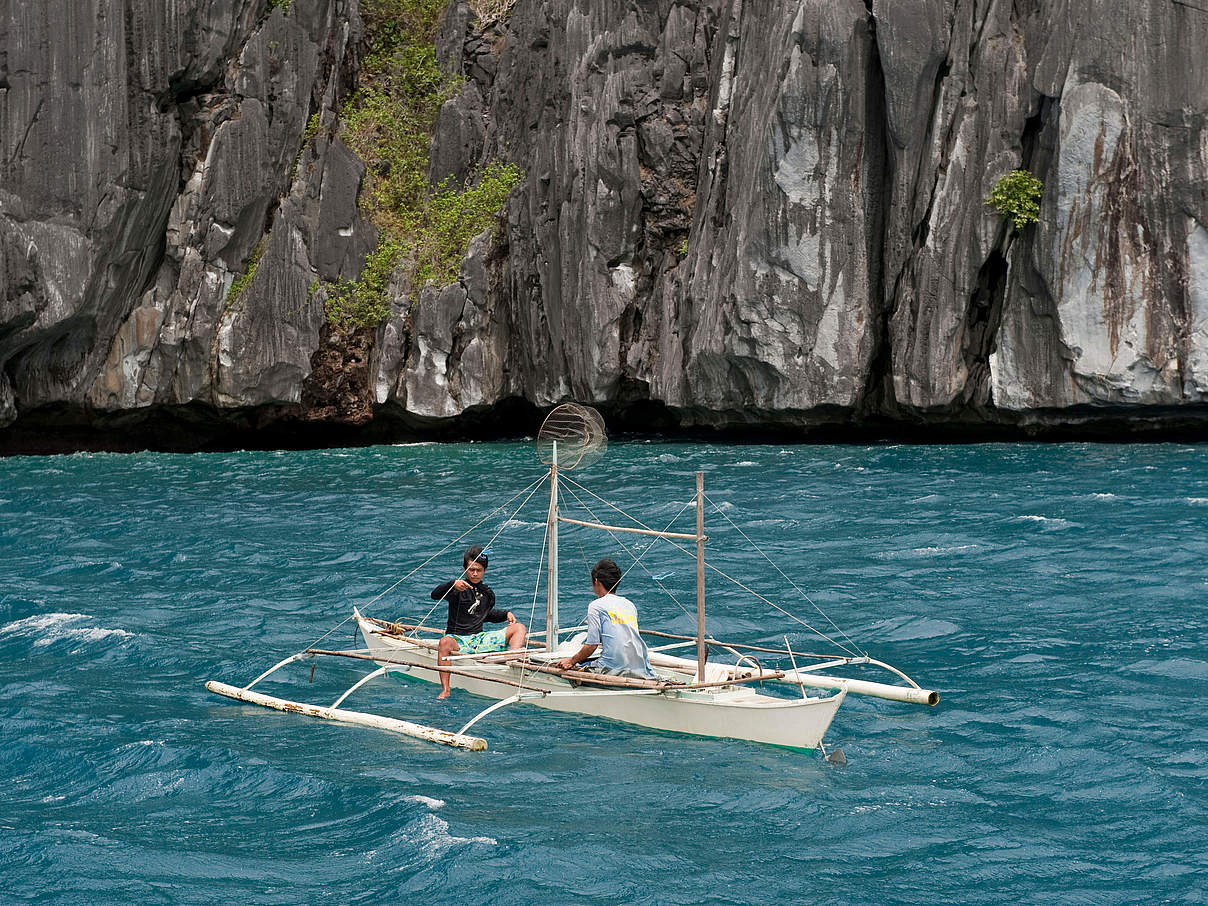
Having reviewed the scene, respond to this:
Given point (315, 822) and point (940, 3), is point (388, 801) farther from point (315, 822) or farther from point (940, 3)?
point (940, 3)

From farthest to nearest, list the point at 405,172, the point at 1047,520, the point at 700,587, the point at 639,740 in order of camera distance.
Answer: the point at 405,172 < the point at 1047,520 < the point at 700,587 < the point at 639,740

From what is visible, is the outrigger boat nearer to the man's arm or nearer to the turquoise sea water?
the man's arm

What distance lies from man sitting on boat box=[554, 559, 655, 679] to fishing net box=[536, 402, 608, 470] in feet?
6.00

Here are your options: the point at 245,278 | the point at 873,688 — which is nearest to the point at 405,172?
the point at 245,278

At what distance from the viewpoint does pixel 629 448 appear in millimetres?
37125

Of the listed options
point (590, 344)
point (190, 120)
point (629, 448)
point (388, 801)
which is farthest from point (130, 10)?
point (388, 801)

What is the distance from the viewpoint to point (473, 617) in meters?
13.3

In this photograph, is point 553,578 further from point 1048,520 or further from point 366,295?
point 366,295

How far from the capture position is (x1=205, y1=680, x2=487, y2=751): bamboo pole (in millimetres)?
10570

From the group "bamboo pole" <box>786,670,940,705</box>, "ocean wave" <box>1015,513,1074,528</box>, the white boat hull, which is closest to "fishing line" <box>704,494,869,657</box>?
"bamboo pole" <box>786,670,940,705</box>

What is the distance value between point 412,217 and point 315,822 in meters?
37.2

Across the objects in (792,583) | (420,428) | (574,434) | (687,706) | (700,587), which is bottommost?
(687,706)

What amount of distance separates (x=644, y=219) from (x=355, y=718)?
3055 cm

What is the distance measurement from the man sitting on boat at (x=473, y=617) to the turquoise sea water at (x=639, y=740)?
2.48 ft
